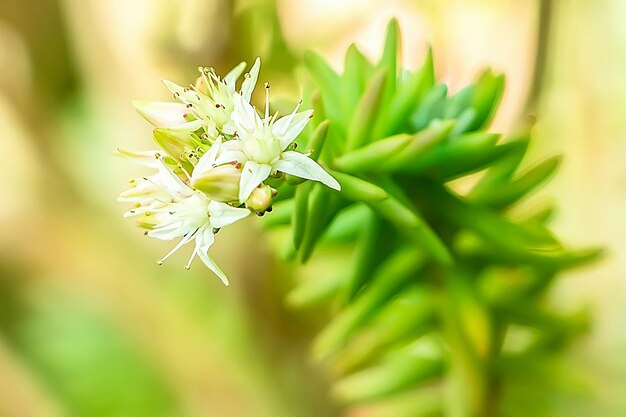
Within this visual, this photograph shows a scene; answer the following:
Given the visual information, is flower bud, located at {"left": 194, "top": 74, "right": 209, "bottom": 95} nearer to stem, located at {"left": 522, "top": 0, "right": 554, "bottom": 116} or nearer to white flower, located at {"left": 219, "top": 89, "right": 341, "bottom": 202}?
white flower, located at {"left": 219, "top": 89, "right": 341, "bottom": 202}

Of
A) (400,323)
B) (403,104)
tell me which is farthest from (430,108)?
(400,323)

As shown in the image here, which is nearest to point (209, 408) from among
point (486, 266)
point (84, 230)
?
point (84, 230)

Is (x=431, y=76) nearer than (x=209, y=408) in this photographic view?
Yes

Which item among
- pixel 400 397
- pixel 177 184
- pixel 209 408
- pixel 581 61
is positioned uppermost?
pixel 177 184

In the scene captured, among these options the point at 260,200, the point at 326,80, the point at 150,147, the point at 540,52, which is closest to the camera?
the point at 260,200

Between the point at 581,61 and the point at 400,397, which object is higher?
the point at 581,61

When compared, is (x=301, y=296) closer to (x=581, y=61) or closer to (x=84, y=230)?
(x=581, y=61)

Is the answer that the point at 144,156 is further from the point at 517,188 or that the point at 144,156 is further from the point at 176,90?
the point at 517,188

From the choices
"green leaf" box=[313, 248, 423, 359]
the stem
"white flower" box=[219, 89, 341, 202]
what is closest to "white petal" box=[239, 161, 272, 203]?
"white flower" box=[219, 89, 341, 202]
